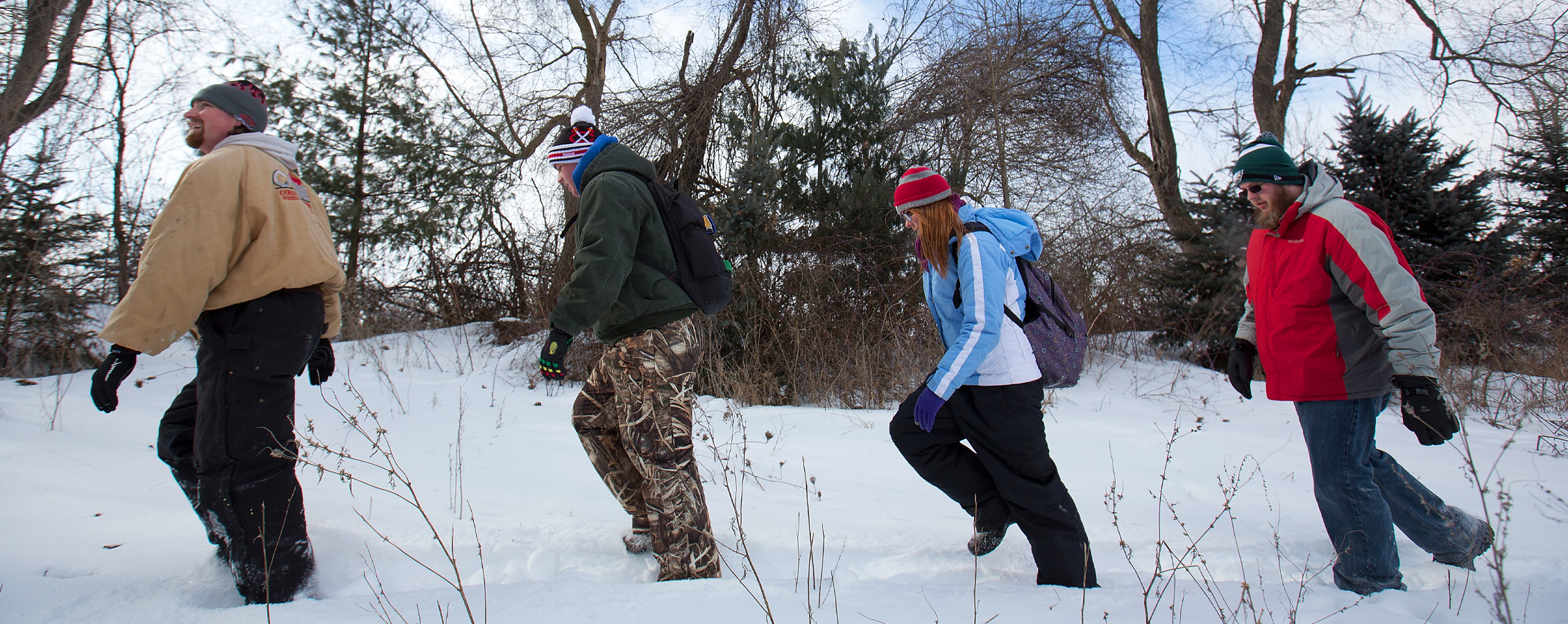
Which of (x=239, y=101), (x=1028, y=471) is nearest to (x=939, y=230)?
(x=1028, y=471)

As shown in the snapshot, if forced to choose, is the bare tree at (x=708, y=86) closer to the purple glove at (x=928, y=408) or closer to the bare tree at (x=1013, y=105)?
the bare tree at (x=1013, y=105)

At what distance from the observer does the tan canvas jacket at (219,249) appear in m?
1.99

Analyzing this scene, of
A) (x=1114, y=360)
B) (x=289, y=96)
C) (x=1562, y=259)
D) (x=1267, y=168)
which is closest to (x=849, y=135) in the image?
(x=1114, y=360)

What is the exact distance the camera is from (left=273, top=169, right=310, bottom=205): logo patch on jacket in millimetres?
2236

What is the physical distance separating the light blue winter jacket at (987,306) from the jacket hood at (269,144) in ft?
6.89

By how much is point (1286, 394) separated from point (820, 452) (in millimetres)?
2427

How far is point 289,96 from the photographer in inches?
373

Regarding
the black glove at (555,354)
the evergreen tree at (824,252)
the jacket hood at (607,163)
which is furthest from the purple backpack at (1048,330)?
the evergreen tree at (824,252)

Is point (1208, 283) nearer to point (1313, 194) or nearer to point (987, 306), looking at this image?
point (1313, 194)

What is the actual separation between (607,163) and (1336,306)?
2423 millimetres

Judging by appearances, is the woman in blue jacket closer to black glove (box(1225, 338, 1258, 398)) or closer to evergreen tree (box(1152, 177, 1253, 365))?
black glove (box(1225, 338, 1258, 398))

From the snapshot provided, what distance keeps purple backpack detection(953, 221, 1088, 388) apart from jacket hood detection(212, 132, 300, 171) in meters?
2.22

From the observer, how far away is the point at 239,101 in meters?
2.33

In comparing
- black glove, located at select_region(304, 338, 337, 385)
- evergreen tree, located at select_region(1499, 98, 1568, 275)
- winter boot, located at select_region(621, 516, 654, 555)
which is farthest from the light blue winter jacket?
evergreen tree, located at select_region(1499, 98, 1568, 275)
